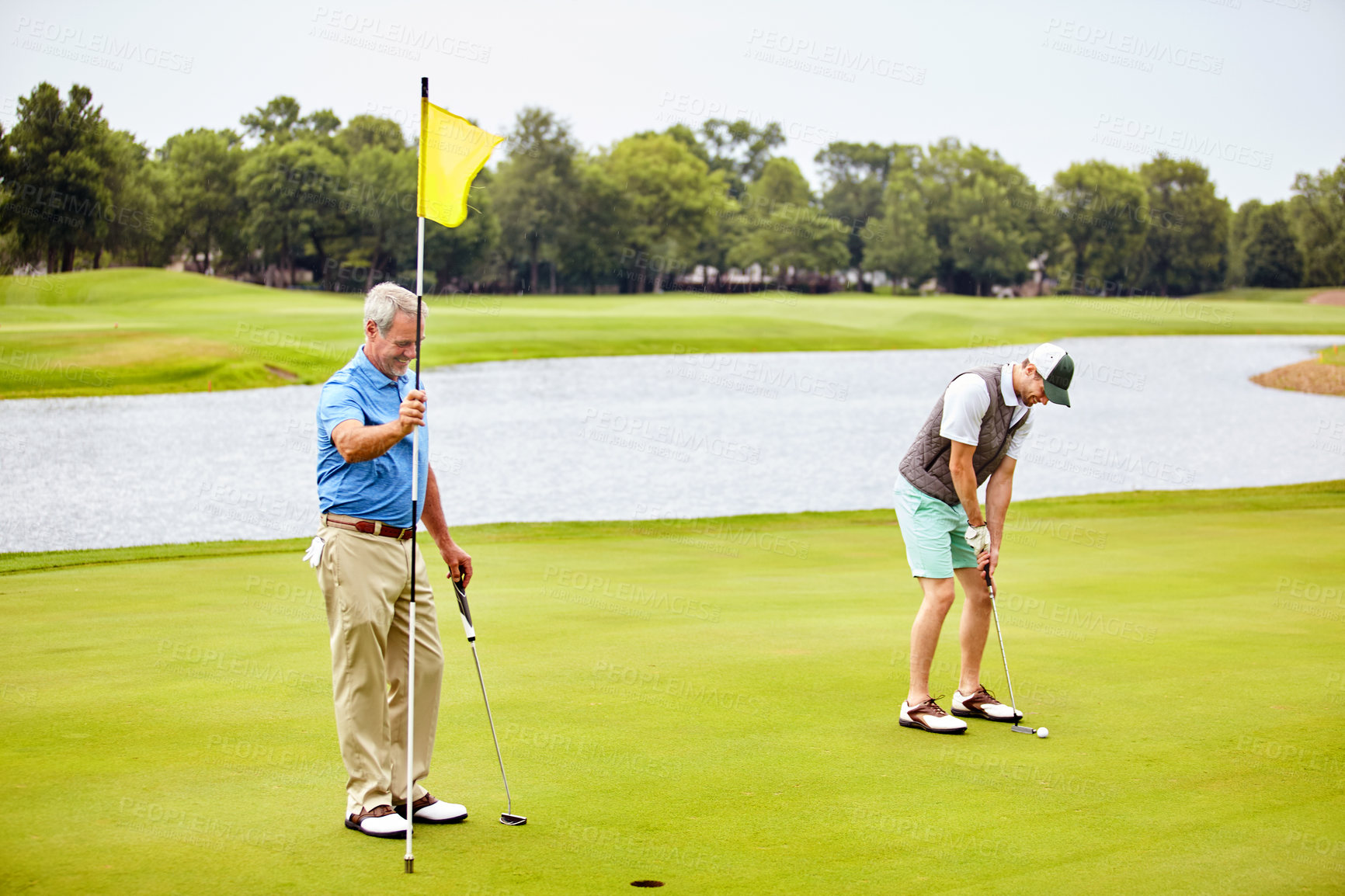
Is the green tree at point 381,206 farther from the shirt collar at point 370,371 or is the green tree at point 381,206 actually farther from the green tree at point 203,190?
the shirt collar at point 370,371

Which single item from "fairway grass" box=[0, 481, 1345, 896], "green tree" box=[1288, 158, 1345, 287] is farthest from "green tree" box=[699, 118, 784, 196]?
"fairway grass" box=[0, 481, 1345, 896]

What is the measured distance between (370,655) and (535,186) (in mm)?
87018

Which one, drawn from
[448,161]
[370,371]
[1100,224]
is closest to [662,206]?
[1100,224]

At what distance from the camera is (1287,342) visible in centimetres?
6831

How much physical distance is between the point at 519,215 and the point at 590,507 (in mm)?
72060

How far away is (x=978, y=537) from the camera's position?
6.34 m

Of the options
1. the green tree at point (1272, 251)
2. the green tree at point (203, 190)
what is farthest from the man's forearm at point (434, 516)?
the green tree at point (1272, 251)

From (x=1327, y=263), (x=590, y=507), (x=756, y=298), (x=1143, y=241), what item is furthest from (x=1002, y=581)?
(x=1143, y=241)

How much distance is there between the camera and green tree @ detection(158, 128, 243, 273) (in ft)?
235

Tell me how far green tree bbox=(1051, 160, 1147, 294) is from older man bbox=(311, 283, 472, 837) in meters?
115

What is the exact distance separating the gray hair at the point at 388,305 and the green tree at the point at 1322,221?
294ft

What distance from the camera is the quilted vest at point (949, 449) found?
6320 mm

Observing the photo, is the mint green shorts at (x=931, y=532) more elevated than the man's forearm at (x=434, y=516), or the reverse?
the man's forearm at (x=434, y=516)

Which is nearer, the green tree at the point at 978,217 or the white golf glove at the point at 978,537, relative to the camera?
the white golf glove at the point at 978,537
